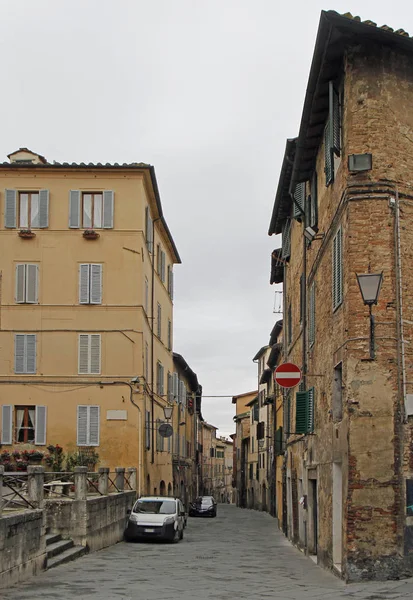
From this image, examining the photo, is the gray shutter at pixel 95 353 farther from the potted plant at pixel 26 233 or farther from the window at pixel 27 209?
the window at pixel 27 209

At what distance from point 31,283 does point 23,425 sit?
5424 millimetres

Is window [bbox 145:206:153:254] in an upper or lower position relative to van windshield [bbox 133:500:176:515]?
upper

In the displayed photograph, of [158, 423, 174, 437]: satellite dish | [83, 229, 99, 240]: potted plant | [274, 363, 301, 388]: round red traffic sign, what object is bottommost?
[158, 423, 174, 437]: satellite dish

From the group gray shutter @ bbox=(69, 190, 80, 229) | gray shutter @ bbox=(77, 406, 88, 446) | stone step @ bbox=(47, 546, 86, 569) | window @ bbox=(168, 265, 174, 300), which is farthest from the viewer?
window @ bbox=(168, 265, 174, 300)

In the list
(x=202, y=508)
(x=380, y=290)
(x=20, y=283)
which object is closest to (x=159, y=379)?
(x=20, y=283)

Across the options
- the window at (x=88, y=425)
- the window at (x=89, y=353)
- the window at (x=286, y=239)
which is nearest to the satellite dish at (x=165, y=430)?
the window at (x=88, y=425)

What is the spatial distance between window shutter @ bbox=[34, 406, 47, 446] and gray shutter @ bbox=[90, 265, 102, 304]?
14.9ft

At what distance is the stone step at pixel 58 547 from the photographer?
18.8 m

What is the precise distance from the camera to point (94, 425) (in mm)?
32719

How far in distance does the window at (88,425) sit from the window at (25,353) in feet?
8.20

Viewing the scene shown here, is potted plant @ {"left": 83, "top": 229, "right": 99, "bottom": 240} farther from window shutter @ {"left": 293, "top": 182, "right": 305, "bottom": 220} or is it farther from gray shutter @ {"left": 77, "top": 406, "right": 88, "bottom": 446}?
window shutter @ {"left": 293, "top": 182, "right": 305, "bottom": 220}

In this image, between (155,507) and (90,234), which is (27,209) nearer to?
(90,234)

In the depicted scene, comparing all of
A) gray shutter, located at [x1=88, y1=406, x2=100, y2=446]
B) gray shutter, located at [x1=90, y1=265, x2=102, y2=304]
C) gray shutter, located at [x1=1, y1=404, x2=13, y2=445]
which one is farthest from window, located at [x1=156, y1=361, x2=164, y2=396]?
gray shutter, located at [x1=1, y1=404, x2=13, y2=445]

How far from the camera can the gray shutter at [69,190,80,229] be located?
109 ft
